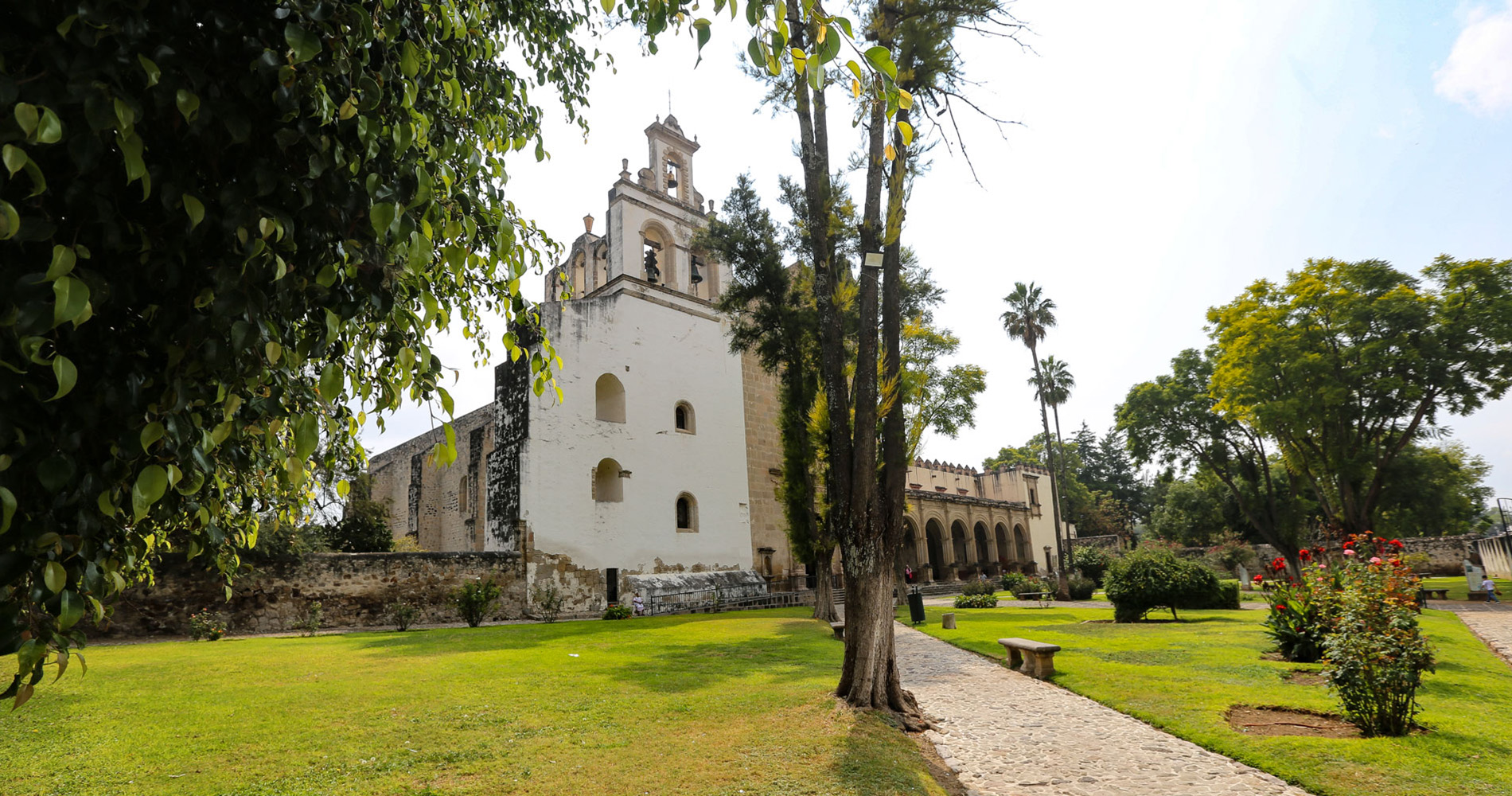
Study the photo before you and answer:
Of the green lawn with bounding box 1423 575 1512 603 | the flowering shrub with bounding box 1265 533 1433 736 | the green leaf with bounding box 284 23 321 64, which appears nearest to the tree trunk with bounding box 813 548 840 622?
the flowering shrub with bounding box 1265 533 1433 736

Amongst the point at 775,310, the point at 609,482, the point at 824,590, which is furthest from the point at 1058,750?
the point at 609,482

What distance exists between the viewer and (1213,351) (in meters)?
26.8

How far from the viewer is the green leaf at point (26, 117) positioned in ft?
3.82

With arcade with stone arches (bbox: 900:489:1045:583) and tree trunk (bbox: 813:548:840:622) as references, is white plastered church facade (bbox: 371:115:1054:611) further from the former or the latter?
arcade with stone arches (bbox: 900:489:1045:583)

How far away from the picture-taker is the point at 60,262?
1.23 metres

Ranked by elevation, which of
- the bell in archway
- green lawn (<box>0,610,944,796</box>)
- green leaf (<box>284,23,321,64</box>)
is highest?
the bell in archway

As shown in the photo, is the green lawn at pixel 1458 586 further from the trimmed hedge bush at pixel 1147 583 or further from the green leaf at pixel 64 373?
the green leaf at pixel 64 373

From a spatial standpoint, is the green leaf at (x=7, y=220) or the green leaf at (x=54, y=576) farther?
the green leaf at (x=54, y=576)

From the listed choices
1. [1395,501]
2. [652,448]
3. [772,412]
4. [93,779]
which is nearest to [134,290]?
[93,779]

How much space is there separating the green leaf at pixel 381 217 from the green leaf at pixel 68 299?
1.64ft

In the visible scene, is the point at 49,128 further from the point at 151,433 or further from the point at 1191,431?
the point at 1191,431

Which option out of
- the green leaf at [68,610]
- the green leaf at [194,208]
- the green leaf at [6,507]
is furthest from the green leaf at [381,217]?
the green leaf at [68,610]

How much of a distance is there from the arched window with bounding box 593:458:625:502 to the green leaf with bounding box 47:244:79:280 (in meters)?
20.7

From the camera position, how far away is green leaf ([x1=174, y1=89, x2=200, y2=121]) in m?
1.39
